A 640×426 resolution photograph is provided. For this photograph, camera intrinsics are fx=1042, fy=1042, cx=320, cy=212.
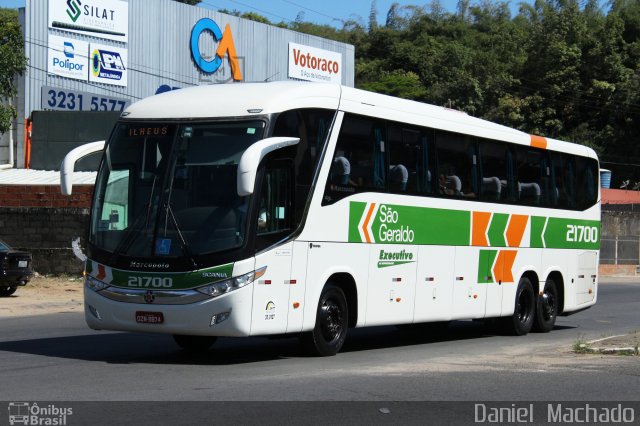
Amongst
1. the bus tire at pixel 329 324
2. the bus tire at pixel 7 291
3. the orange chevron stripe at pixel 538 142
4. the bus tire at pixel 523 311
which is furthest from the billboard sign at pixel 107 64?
the bus tire at pixel 329 324

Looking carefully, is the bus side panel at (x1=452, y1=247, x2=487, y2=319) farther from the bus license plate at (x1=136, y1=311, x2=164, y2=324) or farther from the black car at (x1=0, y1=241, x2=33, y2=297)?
the black car at (x1=0, y1=241, x2=33, y2=297)

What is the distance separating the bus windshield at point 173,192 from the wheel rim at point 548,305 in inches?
369

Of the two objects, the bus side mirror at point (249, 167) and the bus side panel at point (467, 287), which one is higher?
the bus side mirror at point (249, 167)

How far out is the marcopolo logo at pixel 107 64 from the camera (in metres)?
44.7

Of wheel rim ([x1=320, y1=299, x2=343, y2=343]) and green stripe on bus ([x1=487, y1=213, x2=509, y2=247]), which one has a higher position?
green stripe on bus ([x1=487, y1=213, x2=509, y2=247])

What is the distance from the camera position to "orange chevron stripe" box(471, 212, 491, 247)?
1762cm

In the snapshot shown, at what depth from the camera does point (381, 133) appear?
49.5 ft

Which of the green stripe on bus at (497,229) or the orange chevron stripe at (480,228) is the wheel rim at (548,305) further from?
the orange chevron stripe at (480,228)

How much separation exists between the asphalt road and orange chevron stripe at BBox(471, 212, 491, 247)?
1.72 meters

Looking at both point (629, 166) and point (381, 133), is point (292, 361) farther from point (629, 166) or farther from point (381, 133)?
point (629, 166)

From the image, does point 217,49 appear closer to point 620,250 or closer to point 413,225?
point 620,250

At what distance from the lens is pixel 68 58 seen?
43344 millimetres
